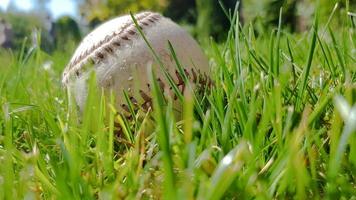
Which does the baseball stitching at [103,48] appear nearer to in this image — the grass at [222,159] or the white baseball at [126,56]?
the white baseball at [126,56]

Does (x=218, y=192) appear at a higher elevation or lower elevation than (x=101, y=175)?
higher

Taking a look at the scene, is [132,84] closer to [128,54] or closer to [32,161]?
[128,54]

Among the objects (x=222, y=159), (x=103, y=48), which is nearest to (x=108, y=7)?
(x=103, y=48)

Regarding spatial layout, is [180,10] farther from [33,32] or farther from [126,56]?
[126,56]

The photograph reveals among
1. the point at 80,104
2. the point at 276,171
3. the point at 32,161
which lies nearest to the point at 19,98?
the point at 80,104

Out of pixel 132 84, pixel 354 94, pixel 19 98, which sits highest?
pixel 354 94

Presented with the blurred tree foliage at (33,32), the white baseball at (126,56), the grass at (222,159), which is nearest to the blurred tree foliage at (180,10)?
the blurred tree foliage at (33,32)

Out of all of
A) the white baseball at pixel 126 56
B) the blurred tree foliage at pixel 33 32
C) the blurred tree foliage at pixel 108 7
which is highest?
the white baseball at pixel 126 56

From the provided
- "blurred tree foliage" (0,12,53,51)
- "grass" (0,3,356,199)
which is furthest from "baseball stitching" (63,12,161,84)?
"grass" (0,3,356,199)
